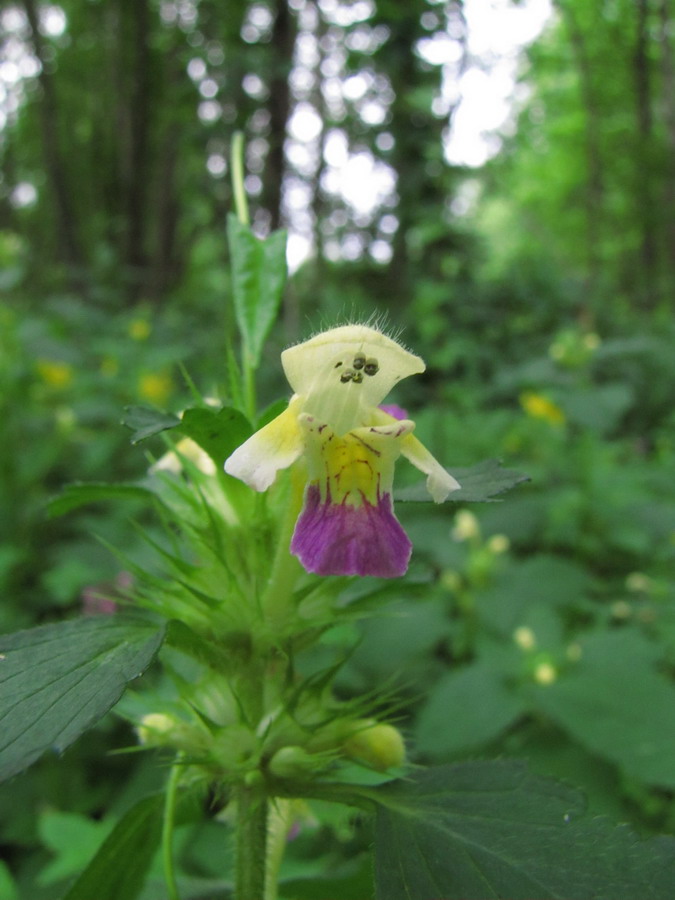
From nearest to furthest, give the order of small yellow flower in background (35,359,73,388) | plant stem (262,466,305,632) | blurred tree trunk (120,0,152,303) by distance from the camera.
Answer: plant stem (262,466,305,632) < small yellow flower in background (35,359,73,388) < blurred tree trunk (120,0,152,303)

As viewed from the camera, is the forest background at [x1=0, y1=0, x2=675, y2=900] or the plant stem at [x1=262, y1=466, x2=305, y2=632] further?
the forest background at [x1=0, y1=0, x2=675, y2=900]

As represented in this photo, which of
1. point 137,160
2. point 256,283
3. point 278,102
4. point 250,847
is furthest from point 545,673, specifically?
point 137,160

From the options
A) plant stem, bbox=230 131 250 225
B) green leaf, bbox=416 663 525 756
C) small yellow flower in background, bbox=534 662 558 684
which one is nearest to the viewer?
plant stem, bbox=230 131 250 225

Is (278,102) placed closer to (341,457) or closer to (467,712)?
(467,712)

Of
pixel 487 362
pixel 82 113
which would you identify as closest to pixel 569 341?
pixel 487 362

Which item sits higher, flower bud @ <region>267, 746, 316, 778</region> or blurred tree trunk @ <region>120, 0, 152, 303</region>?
blurred tree trunk @ <region>120, 0, 152, 303</region>

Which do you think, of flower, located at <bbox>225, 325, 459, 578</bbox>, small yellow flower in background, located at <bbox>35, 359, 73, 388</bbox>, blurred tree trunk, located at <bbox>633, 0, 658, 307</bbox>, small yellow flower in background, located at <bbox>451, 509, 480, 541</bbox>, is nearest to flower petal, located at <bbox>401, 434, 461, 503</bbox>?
flower, located at <bbox>225, 325, 459, 578</bbox>

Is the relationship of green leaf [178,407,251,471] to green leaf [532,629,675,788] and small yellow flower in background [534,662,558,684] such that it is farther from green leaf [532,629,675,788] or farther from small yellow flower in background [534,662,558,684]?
small yellow flower in background [534,662,558,684]

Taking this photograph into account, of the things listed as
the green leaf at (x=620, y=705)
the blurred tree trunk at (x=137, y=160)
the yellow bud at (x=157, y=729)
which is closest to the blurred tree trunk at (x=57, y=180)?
the blurred tree trunk at (x=137, y=160)
